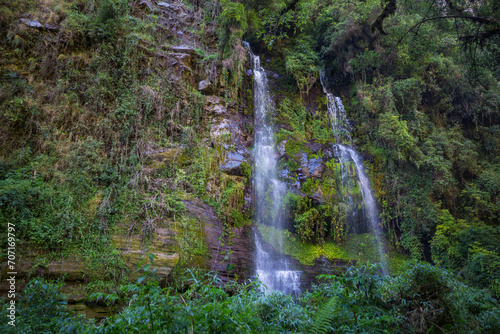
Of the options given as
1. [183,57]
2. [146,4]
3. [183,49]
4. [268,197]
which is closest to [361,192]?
[268,197]

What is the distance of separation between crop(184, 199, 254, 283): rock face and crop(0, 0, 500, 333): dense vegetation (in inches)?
10.9

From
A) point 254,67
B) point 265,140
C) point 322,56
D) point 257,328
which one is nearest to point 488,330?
point 257,328

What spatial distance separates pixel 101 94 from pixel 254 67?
8.59 m

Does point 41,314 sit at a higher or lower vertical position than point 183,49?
lower

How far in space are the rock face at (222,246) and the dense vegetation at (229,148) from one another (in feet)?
0.91

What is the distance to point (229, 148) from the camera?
10.1 meters

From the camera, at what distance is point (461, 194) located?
1172 cm

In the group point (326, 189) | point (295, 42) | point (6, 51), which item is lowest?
point (326, 189)

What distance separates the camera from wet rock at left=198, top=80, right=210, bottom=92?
10.8m

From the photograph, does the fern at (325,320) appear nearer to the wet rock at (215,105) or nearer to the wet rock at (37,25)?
the wet rock at (215,105)

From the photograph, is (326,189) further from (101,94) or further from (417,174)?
(101,94)

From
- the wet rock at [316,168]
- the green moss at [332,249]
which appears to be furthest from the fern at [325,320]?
the wet rock at [316,168]

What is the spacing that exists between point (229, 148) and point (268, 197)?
9.06 ft

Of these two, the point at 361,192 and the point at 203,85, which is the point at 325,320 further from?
the point at 361,192
